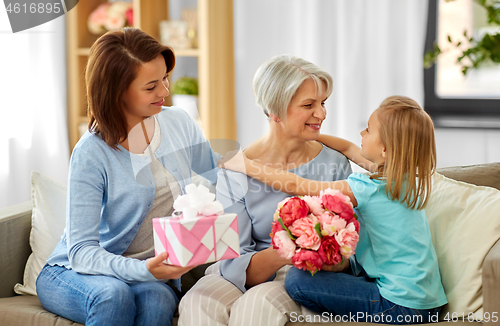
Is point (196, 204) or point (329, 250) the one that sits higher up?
point (196, 204)

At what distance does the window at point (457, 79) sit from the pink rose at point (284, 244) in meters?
1.68

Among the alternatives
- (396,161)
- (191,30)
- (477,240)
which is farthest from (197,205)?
(191,30)

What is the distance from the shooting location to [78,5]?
3.07 m

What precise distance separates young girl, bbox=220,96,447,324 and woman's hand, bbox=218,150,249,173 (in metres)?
0.34

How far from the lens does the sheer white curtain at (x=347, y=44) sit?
274 centimetres

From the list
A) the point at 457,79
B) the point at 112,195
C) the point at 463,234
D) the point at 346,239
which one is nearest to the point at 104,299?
the point at 112,195

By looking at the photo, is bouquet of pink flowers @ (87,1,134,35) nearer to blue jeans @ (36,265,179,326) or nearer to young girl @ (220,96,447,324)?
blue jeans @ (36,265,179,326)

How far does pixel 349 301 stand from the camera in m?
1.47

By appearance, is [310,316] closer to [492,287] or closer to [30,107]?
[492,287]

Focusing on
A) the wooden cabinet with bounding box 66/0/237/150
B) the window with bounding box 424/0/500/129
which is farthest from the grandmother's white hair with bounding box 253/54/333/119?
the window with bounding box 424/0/500/129

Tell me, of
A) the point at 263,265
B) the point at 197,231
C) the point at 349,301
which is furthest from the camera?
the point at 263,265

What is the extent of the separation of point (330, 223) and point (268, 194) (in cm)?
41

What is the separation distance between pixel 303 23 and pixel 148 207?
5.90ft

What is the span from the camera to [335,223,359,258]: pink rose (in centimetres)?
135
